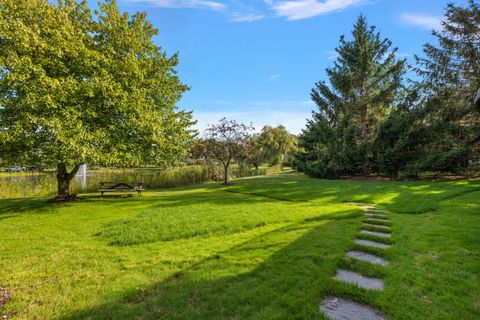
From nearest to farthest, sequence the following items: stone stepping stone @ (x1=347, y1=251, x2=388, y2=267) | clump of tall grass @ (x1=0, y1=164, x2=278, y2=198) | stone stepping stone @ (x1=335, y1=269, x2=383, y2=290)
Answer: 1. stone stepping stone @ (x1=335, y1=269, x2=383, y2=290)
2. stone stepping stone @ (x1=347, y1=251, x2=388, y2=267)
3. clump of tall grass @ (x1=0, y1=164, x2=278, y2=198)

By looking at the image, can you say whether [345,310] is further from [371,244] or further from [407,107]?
[407,107]

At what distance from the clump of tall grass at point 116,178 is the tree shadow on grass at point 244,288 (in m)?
15.5

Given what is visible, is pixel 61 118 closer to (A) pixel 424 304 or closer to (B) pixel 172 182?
(A) pixel 424 304

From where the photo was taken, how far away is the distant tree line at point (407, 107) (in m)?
14.8

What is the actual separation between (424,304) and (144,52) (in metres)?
12.6

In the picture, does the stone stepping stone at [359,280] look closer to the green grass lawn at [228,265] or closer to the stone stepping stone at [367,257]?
the green grass lawn at [228,265]

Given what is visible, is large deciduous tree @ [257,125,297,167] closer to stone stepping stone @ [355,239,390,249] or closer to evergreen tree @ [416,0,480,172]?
evergreen tree @ [416,0,480,172]

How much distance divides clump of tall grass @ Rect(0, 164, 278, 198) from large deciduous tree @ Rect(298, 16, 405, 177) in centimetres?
848

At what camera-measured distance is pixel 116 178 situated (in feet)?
61.2

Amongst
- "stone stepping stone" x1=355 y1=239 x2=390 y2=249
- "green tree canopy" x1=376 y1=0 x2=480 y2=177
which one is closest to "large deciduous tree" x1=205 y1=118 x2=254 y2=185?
"green tree canopy" x1=376 y1=0 x2=480 y2=177

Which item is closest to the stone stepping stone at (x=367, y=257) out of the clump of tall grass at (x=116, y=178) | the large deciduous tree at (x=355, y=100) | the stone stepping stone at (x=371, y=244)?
the stone stepping stone at (x=371, y=244)

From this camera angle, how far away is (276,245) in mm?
4215

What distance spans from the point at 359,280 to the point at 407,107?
18.2 m

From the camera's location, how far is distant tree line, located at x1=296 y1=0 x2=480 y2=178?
1475cm
